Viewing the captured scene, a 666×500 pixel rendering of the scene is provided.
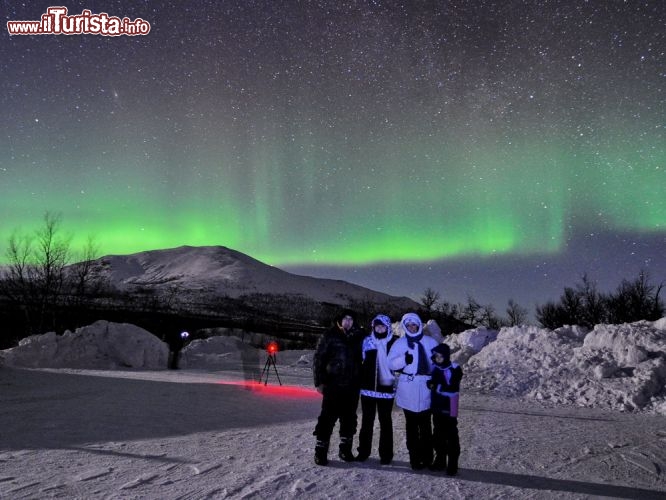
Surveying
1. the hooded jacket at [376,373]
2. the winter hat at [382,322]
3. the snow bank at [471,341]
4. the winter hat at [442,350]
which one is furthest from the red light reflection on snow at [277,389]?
the snow bank at [471,341]

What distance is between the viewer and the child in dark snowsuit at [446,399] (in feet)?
18.4

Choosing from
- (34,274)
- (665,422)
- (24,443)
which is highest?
(34,274)

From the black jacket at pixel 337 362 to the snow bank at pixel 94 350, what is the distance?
17830 millimetres

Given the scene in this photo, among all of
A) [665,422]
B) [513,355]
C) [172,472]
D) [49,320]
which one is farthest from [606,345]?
[49,320]

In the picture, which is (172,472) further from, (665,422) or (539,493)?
(665,422)

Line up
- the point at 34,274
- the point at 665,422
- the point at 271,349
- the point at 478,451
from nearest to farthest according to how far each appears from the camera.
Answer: the point at 478,451, the point at 665,422, the point at 271,349, the point at 34,274

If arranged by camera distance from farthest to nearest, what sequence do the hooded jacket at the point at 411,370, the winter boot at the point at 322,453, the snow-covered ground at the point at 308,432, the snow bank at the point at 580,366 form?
the snow bank at the point at 580,366 → the winter boot at the point at 322,453 → the hooded jacket at the point at 411,370 → the snow-covered ground at the point at 308,432

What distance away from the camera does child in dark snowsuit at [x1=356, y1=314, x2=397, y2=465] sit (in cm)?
602

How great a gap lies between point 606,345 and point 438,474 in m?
13.1

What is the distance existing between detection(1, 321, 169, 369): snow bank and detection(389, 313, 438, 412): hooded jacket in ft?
60.4

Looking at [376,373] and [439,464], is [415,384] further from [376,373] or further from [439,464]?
[439,464]

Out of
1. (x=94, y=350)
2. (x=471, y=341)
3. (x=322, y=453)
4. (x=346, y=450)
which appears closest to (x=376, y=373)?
(x=346, y=450)

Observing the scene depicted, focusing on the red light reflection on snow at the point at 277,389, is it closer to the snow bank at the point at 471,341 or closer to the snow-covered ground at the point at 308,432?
the snow-covered ground at the point at 308,432

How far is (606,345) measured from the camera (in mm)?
16172
